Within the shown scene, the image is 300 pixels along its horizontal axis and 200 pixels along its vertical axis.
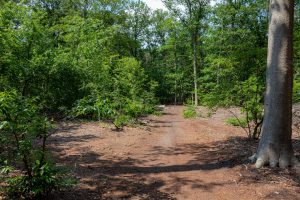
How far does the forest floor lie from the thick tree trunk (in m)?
0.37

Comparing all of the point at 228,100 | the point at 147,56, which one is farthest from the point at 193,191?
the point at 147,56

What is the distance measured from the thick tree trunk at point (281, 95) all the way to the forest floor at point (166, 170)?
14.6 inches

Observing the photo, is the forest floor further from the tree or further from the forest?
the tree

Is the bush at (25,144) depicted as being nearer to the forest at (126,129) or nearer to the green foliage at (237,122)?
the forest at (126,129)

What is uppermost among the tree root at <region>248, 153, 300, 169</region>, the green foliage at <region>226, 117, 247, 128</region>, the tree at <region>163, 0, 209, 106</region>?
the tree at <region>163, 0, 209, 106</region>

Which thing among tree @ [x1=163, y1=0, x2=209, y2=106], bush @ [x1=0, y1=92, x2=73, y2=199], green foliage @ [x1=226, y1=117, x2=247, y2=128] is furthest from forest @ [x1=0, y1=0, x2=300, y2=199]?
tree @ [x1=163, y1=0, x2=209, y2=106]

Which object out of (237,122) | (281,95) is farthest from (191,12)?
(281,95)

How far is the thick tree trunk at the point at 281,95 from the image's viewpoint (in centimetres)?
555

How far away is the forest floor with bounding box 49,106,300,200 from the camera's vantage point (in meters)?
4.62

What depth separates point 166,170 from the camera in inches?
233

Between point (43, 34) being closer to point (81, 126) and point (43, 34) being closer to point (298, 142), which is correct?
point (81, 126)

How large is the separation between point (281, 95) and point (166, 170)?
2.76 metres

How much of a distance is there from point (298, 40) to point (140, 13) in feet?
113

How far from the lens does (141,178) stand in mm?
5449
